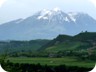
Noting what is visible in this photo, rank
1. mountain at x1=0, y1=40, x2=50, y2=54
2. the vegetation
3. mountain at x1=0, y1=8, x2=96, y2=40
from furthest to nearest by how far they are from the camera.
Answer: mountain at x1=0, y1=8, x2=96, y2=40, mountain at x1=0, y1=40, x2=50, y2=54, the vegetation

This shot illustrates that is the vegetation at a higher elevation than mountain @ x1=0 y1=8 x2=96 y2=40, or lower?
lower

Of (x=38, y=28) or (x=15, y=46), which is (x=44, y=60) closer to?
(x=38, y=28)

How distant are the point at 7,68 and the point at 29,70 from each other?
64 cm

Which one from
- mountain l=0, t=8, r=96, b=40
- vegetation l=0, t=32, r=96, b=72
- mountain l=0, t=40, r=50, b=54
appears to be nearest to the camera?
vegetation l=0, t=32, r=96, b=72

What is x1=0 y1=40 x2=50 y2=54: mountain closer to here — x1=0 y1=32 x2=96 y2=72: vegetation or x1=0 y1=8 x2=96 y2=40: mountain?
x1=0 y1=32 x2=96 y2=72: vegetation

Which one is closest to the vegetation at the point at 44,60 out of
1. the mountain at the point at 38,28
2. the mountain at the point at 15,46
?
the mountain at the point at 15,46

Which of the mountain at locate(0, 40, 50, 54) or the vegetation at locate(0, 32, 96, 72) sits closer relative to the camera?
the vegetation at locate(0, 32, 96, 72)

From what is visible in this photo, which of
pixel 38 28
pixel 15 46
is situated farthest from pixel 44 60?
pixel 15 46

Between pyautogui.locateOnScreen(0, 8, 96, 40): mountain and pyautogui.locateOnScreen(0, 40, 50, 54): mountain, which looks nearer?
pyautogui.locateOnScreen(0, 40, 50, 54): mountain

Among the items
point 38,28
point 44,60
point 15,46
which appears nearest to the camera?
point 44,60

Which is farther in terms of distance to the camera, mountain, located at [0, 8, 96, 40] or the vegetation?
mountain, located at [0, 8, 96, 40]

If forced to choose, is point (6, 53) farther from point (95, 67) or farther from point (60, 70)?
point (95, 67)

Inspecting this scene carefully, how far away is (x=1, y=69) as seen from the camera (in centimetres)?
316

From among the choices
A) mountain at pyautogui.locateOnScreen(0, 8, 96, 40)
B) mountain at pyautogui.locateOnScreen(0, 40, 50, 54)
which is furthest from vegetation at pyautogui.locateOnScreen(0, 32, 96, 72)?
mountain at pyautogui.locateOnScreen(0, 8, 96, 40)
